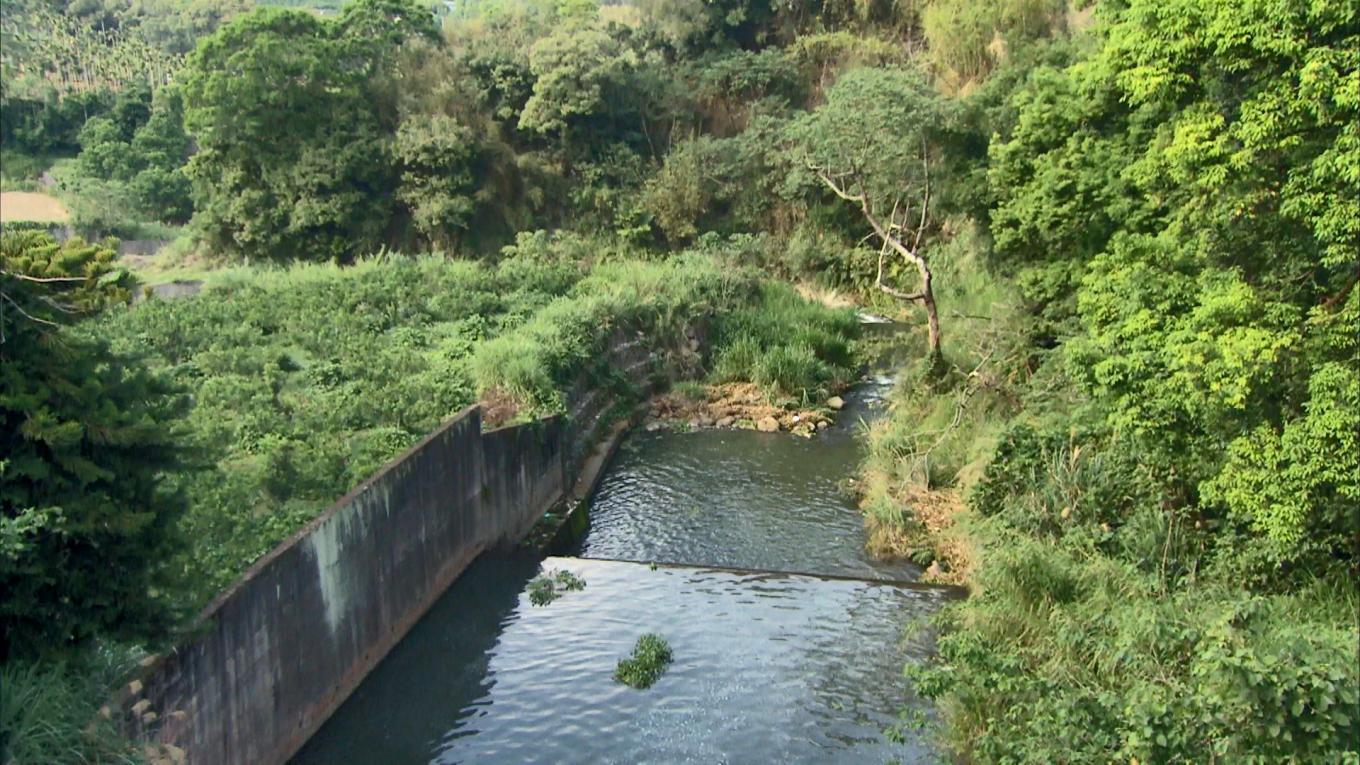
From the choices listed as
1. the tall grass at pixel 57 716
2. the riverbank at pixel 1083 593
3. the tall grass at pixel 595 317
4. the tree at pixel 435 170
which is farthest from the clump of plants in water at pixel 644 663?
the tree at pixel 435 170

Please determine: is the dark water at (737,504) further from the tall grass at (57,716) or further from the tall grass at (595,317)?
the tall grass at (57,716)

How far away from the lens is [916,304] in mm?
28312

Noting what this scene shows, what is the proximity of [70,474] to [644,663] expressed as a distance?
6603 mm

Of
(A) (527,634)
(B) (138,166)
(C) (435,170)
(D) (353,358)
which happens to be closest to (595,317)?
(D) (353,358)

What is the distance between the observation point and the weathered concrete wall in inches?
344

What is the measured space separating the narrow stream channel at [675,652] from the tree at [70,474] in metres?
3.85

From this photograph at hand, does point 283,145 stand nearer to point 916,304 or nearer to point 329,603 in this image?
point 916,304

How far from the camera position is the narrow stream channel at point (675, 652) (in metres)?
10.8

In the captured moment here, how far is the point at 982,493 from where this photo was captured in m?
14.1

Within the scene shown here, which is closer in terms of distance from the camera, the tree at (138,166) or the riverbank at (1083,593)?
the riverbank at (1083,593)

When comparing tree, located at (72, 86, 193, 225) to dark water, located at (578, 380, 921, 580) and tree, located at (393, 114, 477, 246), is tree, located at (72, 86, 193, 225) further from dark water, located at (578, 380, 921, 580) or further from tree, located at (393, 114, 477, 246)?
dark water, located at (578, 380, 921, 580)

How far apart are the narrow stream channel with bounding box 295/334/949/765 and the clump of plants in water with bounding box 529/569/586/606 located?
0.13 m

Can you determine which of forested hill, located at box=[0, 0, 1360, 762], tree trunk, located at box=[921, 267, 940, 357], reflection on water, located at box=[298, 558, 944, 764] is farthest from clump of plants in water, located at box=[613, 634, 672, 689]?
tree trunk, located at box=[921, 267, 940, 357]

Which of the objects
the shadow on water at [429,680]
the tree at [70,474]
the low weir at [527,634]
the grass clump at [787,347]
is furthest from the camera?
the grass clump at [787,347]
